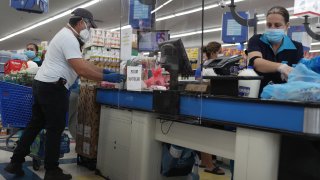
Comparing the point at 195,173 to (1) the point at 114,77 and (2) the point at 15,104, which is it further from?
(2) the point at 15,104

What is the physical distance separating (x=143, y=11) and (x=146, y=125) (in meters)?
2.12

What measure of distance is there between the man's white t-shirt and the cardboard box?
1.91ft

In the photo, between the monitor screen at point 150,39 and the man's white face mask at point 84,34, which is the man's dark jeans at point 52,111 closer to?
the man's white face mask at point 84,34

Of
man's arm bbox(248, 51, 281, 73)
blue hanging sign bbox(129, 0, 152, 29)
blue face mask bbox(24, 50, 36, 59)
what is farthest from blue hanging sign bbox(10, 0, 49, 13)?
man's arm bbox(248, 51, 281, 73)

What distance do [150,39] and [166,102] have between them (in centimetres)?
175

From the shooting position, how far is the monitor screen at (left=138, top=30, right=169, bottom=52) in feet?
13.4

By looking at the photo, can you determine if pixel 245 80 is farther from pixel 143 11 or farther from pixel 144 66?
pixel 143 11

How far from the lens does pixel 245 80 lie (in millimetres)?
2160

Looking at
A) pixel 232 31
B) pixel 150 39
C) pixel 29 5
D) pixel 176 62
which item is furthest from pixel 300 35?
pixel 176 62

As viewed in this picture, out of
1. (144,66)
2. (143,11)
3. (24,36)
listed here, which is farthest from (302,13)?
(24,36)

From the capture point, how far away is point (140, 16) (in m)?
4.54

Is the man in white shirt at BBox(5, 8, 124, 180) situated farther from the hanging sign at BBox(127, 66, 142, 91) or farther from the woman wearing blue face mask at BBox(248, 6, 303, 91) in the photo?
the woman wearing blue face mask at BBox(248, 6, 303, 91)

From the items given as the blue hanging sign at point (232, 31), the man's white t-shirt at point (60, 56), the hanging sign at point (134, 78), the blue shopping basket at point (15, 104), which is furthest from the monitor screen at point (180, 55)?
the blue hanging sign at point (232, 31)

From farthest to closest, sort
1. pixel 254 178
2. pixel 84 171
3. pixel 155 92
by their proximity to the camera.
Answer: pixel 84 171, pixel 155 92, pixel 254 178
